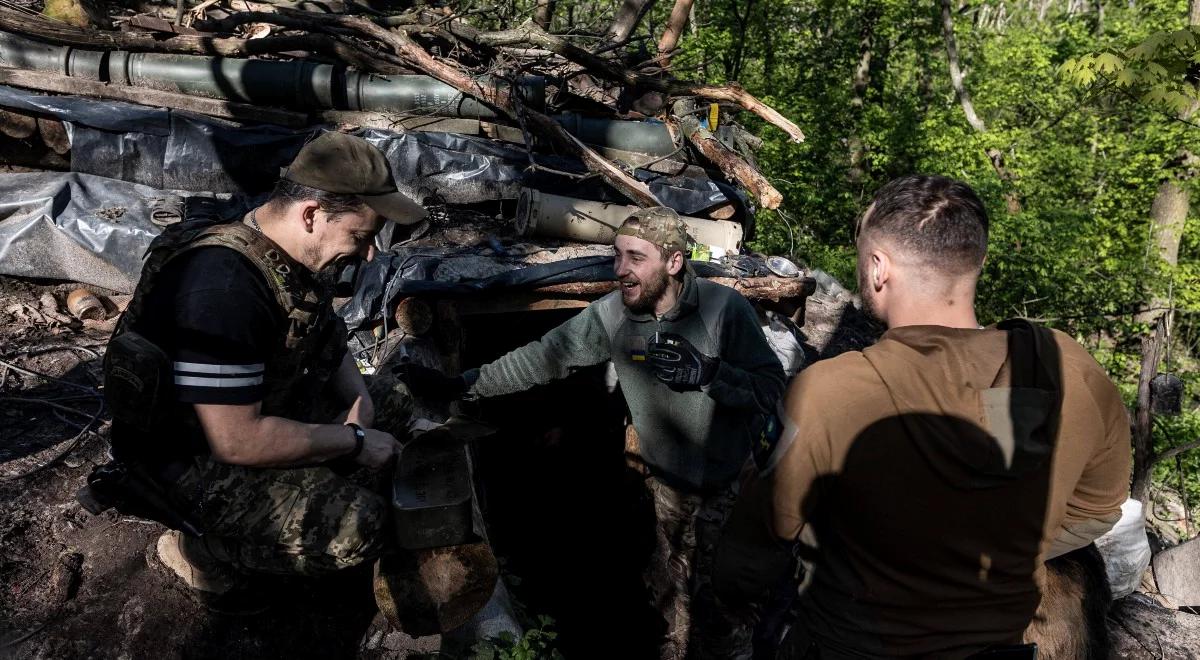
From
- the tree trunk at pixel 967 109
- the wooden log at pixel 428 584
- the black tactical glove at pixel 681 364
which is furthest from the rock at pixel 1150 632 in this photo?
the tree trunk at pixel 967 109

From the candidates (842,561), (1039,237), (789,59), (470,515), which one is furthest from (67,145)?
(789,59)

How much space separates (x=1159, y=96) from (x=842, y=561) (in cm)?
617

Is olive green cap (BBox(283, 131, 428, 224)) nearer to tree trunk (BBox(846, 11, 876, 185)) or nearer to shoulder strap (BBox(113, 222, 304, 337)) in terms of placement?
shoulder strap (BBox(113, 222, 304, 337))

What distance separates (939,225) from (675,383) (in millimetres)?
1643

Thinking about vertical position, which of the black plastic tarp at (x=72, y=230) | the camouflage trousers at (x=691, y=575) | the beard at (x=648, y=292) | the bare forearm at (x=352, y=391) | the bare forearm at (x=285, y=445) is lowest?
the camouflage trousers at (x=691, y=575)

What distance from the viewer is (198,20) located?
7586 millimetres

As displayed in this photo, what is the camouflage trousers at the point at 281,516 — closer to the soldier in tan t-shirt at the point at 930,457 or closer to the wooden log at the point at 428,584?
the wooden log at the point at 428,584

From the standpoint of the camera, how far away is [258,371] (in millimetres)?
2289

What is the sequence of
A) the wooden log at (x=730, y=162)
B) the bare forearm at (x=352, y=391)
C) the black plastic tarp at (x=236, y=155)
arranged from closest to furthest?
the bare forearm at (x=352, y=391), the black plastic tarp at (x=236, y=155), the wooden log at (x=730, y=162)

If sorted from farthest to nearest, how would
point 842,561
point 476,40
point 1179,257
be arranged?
point 1179,257
point 476,40
point 842,561

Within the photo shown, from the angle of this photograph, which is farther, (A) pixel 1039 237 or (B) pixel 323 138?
(A) pixel 1039 237

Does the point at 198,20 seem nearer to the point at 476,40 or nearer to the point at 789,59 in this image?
the point at 476,40

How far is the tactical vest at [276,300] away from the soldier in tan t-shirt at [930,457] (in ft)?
Answer: 5.13

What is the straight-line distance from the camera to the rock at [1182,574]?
14.1ft
